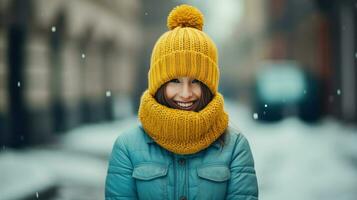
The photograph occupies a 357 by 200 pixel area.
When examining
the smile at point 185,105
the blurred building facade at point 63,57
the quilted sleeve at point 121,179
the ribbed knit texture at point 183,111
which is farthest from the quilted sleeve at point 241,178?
the blurred building facade at point 63,57

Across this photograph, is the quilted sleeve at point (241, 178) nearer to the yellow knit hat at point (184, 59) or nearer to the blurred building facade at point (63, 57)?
the yellow knit hat at point (184, 59)

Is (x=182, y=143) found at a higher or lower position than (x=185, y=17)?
lower

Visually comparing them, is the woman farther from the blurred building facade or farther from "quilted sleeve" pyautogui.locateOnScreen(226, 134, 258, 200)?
the blurred building facade

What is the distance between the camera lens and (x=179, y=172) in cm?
192

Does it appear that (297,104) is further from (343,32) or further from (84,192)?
(84,192)

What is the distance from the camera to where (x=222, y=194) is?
1.92m

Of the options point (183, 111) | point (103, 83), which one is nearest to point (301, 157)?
point (103, 83)

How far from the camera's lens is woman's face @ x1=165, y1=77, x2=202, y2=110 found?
192 centimetres

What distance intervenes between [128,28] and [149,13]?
156 millimetres

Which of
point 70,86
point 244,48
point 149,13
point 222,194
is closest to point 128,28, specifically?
point 149,13

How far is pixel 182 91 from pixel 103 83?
1.42m

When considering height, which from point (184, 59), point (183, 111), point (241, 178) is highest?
point (184, 59)

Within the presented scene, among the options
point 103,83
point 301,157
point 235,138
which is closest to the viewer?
point 235,138

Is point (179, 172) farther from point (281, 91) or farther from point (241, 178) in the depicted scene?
point (281, 91)
